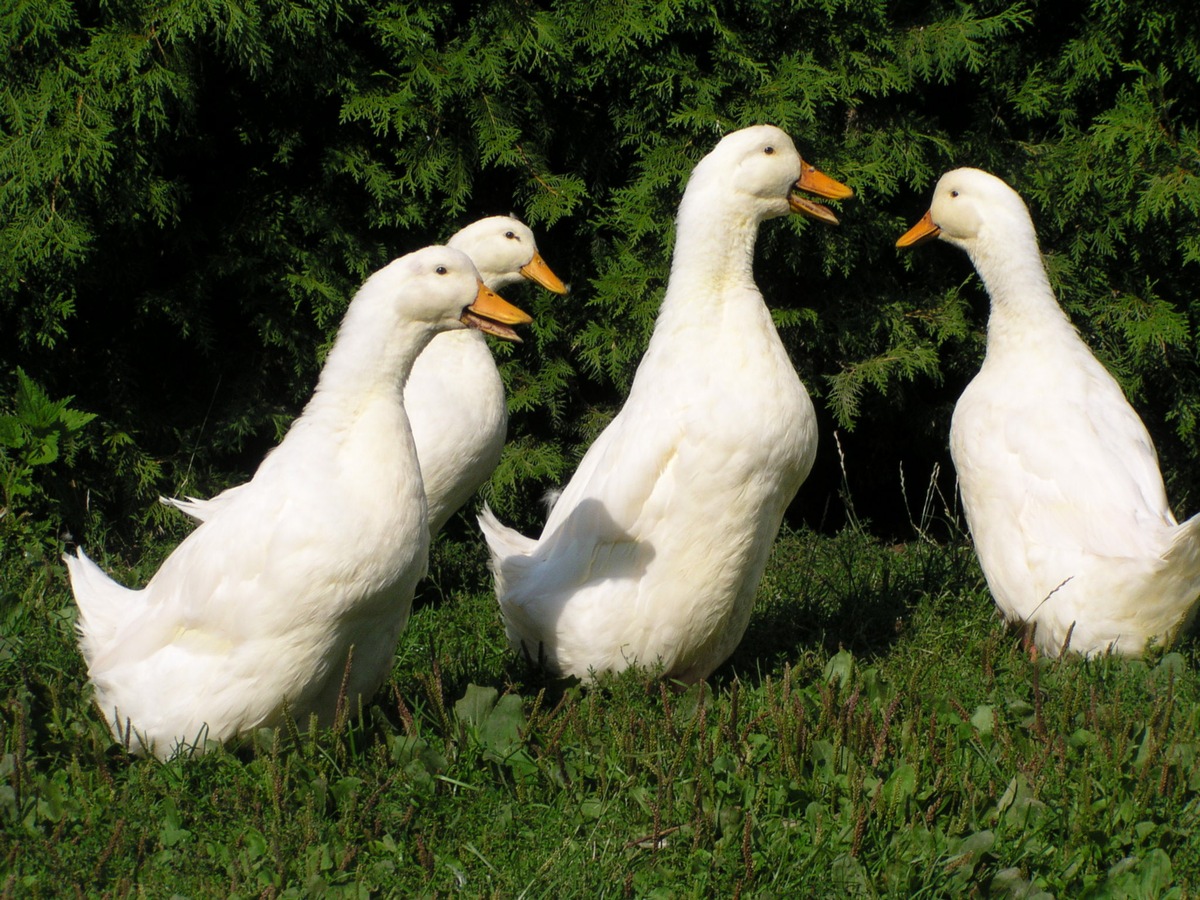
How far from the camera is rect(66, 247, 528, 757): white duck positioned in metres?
3.38

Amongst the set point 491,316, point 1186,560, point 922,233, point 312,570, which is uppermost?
point 491,316

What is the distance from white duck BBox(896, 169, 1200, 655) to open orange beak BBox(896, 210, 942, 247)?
23 centimetres

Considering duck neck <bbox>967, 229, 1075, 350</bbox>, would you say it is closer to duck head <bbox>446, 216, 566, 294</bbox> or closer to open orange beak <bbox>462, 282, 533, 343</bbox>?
duck head <bbox>446, 216, 566, 294</bbox>

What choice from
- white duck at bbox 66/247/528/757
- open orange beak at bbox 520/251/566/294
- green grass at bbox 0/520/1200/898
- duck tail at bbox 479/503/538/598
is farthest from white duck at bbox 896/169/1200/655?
white duck at bbox 66/247/528/757

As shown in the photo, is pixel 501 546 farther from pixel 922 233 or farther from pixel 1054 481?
pixel 922 233

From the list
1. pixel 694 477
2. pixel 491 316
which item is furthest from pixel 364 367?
pixel 694 477

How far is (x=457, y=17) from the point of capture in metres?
6.32

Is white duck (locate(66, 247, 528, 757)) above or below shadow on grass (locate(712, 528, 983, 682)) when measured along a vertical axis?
→ above

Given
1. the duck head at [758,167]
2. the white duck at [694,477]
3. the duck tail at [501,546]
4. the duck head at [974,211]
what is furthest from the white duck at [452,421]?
the duck head at [974,211]

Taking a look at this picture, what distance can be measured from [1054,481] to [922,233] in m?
1.51

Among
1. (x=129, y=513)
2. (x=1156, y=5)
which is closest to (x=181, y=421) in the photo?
(x=129, y=513)

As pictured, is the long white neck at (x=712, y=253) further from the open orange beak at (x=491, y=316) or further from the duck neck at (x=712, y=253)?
the open orange beak at (x=491, y=316)

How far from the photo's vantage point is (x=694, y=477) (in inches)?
159

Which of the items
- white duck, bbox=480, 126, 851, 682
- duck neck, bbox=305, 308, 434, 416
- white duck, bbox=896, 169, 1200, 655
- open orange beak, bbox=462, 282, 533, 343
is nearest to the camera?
duck neck, bbox=305, 308, 434, 416
